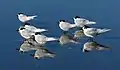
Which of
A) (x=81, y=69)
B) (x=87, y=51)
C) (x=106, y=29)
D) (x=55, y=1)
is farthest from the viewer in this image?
(x=55, y=1)

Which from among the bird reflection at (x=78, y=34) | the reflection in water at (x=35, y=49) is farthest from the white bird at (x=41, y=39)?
the bird reflection at (x=78, y=34)

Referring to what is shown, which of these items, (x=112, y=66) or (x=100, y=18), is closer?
Result: (x=112, y=66)

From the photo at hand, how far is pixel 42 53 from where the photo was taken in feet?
12.3

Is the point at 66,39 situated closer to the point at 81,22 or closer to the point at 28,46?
the point at 81,22

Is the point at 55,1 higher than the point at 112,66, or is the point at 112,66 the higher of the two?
the point at 55,1

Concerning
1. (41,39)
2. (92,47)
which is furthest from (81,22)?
(41,39)

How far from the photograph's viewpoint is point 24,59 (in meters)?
3.63

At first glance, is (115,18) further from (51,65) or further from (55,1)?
(51,65)

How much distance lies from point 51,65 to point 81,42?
1.72ft

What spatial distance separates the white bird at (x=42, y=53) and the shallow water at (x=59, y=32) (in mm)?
45

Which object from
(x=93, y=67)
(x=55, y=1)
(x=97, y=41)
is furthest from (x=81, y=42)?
(x=55, y=1)

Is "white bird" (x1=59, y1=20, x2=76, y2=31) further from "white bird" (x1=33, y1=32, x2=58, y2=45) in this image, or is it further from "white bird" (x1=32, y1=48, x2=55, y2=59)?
"white bird" (x1=32, y1=48, x2=55, y2=59)

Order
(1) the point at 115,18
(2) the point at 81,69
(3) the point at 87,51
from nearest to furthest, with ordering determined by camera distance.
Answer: (2) the point at 81,69
(3) the point at 87,51
(1) the point at 115,18

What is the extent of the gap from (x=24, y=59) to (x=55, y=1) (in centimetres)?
152
